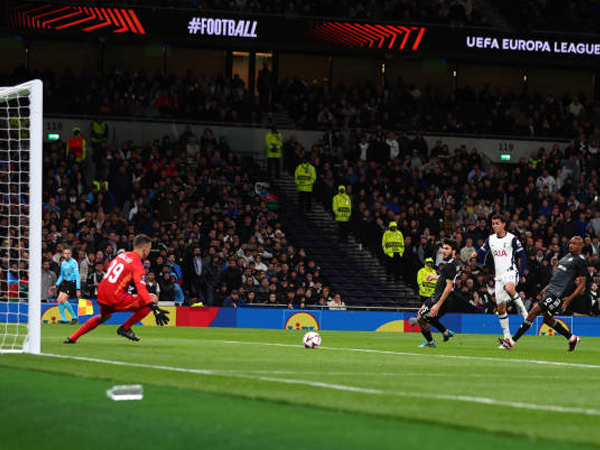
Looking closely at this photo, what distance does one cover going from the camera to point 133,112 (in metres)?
40.6

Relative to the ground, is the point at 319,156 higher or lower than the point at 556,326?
higher

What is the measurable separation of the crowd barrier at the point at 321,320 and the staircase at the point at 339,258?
2.21 meters

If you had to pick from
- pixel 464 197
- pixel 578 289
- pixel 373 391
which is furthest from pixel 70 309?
pixel 373 391

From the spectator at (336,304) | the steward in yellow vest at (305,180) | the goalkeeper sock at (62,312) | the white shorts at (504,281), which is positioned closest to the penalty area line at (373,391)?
the white shorts at (504,281)

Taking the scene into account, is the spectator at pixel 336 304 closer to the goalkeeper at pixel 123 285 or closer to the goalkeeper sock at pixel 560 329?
the goalkeeper sock at pixel 560 329

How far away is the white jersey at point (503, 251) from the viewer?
21766 millimetres

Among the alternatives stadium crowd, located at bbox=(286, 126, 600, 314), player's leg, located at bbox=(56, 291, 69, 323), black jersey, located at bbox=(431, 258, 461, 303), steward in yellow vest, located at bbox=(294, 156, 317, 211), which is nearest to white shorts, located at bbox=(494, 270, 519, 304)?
black jersey, located at bbox=(431, 258, 461, 303)

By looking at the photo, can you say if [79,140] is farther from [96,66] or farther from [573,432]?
[573,432]

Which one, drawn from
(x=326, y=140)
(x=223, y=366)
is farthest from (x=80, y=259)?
(x=223, y=366)

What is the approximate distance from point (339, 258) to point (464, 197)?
17.4 feet

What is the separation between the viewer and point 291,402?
9.92 metres

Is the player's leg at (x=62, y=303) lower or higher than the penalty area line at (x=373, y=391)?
lower

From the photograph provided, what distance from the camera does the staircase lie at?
35125 millimetres

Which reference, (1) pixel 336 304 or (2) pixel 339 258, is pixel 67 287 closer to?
(1) pixel 336 304
